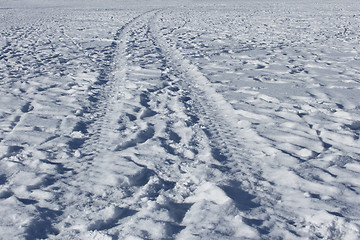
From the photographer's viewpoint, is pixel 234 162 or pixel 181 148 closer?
pixel 234 162

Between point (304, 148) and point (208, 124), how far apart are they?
A: 1.25 meters

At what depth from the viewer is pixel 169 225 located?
8.97ft

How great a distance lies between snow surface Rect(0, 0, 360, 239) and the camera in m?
2.78

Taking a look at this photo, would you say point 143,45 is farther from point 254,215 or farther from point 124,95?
point 254,215

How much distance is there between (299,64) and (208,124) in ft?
14.0

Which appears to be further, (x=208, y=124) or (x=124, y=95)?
(x=124, y=95)

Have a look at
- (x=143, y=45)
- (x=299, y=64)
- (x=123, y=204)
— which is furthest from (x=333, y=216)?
(x=143, y=45)

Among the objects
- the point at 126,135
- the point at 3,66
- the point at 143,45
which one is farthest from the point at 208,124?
the point at 143,45

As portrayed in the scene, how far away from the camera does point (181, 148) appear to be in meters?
3.97

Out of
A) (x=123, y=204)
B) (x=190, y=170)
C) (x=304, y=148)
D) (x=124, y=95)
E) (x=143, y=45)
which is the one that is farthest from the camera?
(x=143, y=45)

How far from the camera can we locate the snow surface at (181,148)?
2.78 metres

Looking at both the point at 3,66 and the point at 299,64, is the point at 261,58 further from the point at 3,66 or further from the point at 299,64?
the point at 3,66

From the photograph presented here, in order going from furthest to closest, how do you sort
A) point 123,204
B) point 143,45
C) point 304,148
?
1. point 143,45
2. point 304,148
3. point 123,204

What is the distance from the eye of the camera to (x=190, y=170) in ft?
11.5
